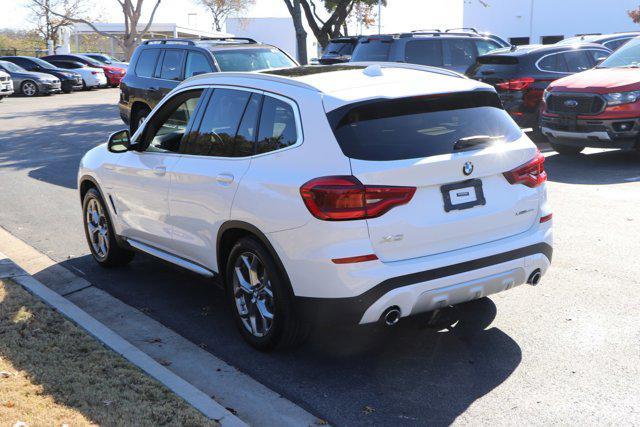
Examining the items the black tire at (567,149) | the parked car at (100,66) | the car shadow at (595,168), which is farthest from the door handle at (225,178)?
the parked car at (100,66)

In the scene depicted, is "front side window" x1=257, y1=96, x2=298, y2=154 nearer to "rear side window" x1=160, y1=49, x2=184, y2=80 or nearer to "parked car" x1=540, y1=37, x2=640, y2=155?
"parked car" x1=540, y1=37, x2=640, y2=155

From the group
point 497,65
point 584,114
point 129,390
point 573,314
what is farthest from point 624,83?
point 129,390

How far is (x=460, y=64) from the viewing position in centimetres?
1688

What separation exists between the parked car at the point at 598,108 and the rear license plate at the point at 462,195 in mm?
7634

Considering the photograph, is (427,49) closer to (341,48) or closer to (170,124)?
(341,48)

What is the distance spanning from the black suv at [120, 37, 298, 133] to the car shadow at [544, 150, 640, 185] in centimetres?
459

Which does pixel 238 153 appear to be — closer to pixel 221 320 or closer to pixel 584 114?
pixel 221 320

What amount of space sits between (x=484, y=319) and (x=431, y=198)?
4.72 ft

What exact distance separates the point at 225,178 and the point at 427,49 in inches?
474

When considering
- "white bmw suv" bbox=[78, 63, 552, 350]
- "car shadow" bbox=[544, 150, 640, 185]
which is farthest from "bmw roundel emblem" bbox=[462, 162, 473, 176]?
"car shadow" bbox=[544, 150, 640, 185]

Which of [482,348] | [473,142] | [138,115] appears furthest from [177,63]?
[482,348]

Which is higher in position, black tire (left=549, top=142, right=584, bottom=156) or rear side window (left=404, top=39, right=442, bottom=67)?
rear side window (left=404, top=39, right=442, bottom=67)

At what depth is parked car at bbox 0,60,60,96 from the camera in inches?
1313

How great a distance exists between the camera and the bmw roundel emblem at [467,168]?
475cm
